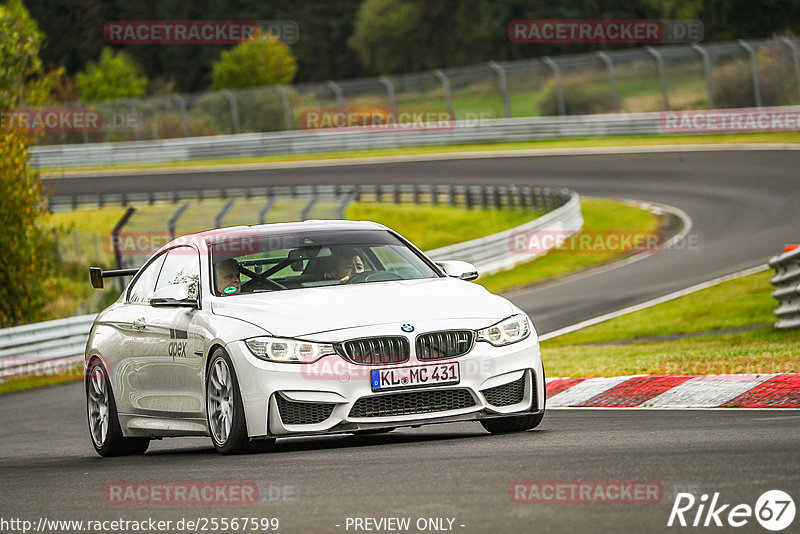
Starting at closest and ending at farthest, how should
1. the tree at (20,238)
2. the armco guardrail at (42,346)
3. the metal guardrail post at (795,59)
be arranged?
1. the armco guardrail at (42,346)
2. the tree at (20,238)
3. the metal guardrail post at (795,59)

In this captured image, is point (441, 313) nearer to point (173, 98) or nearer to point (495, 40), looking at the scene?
point (173, 98)

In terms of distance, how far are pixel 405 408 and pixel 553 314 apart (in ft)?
45.9

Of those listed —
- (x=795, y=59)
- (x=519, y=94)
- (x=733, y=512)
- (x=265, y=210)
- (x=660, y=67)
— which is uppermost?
(x=733, y=512)

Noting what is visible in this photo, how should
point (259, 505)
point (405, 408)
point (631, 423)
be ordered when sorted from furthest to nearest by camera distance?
1. point (631, 423)
2. point (405, 408)
3. point (259, 505)

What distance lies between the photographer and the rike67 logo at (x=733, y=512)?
199 inches

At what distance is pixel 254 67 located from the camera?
75.8 meters

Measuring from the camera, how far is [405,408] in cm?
825

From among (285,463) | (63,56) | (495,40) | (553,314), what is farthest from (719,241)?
(63,56)

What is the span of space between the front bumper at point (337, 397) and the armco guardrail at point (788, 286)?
7091 millimetres

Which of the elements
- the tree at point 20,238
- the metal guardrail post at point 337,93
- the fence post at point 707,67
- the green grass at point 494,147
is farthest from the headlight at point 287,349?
the metal guardrail post at point 337,93

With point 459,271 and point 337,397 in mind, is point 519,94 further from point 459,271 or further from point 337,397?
point 337,397

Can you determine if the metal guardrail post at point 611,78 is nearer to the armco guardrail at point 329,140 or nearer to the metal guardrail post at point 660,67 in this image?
the armco guardrail at point 329,140

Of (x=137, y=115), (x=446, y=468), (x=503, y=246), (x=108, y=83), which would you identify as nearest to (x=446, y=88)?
(x=137, y=115)

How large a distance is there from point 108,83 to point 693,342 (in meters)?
64.9
